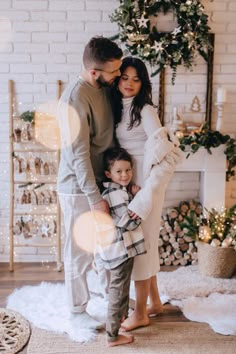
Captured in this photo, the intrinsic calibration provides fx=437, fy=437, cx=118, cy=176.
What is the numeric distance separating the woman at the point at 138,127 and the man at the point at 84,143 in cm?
7

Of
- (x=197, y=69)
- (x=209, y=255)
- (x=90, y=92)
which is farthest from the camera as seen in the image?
(x=197, y=69)

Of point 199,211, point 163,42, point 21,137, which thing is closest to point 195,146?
point 199,211

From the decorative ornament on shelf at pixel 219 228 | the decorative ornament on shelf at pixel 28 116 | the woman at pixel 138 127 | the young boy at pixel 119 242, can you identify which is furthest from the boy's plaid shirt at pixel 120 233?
the decorative ornament on shelf at pixel 28 116

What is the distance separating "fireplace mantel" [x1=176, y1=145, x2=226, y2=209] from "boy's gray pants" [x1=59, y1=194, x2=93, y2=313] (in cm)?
125

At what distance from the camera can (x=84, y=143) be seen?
228cm

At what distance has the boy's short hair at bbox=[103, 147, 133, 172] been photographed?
2328 millimetres

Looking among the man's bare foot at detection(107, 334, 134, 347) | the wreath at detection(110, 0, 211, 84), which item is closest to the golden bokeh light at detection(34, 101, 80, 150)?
the wreath at detection(110, 0, 211, 84)

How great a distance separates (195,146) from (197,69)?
0.65 meters

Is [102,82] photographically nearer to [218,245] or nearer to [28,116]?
[28,116]

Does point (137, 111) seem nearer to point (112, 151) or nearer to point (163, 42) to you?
point (112, 151)

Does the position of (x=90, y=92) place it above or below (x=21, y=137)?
above

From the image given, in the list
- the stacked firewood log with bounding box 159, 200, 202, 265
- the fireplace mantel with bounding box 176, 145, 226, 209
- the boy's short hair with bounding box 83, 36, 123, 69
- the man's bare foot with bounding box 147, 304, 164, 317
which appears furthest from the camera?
the stacked firewood log with bounding box 159, 200, 202, 265

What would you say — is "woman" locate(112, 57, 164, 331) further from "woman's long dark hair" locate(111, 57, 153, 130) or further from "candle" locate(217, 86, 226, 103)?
"candle" locate(217, 86, 226, 103)

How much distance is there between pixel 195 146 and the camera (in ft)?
11.0
